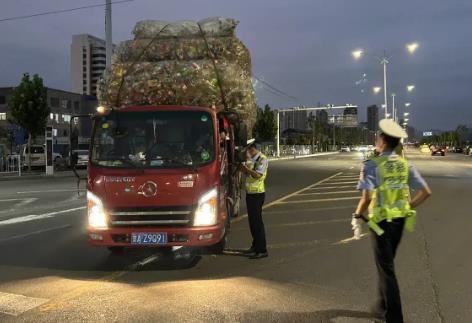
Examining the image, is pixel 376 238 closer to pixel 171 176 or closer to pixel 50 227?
pixel 171 176

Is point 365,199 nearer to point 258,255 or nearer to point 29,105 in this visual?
point 258,255

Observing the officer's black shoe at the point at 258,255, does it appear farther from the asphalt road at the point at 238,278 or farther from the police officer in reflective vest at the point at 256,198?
the asphalt road at the point at 238,278

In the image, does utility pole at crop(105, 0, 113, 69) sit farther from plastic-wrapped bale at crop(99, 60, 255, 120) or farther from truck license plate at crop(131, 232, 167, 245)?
truck license plate at crop(131, 232, 167, 245)

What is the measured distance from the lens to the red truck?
21.6 feet

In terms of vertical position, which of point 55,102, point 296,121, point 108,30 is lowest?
point 108,30

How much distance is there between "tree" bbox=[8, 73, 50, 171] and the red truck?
29694mm

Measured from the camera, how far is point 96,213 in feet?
22.1

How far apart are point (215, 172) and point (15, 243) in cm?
452

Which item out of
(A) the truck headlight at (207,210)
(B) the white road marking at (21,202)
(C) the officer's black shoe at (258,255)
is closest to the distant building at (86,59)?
(B) the white road marking at (21,202)

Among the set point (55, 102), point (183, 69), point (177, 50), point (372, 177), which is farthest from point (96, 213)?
point (55, 102)

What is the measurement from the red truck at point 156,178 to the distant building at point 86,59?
6290cm

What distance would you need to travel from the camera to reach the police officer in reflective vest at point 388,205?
14.7 ft

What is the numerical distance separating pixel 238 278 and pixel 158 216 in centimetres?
125

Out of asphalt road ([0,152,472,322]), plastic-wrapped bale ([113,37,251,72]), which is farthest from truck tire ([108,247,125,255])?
plastic-wrapped bale ([113,37,251,72])
